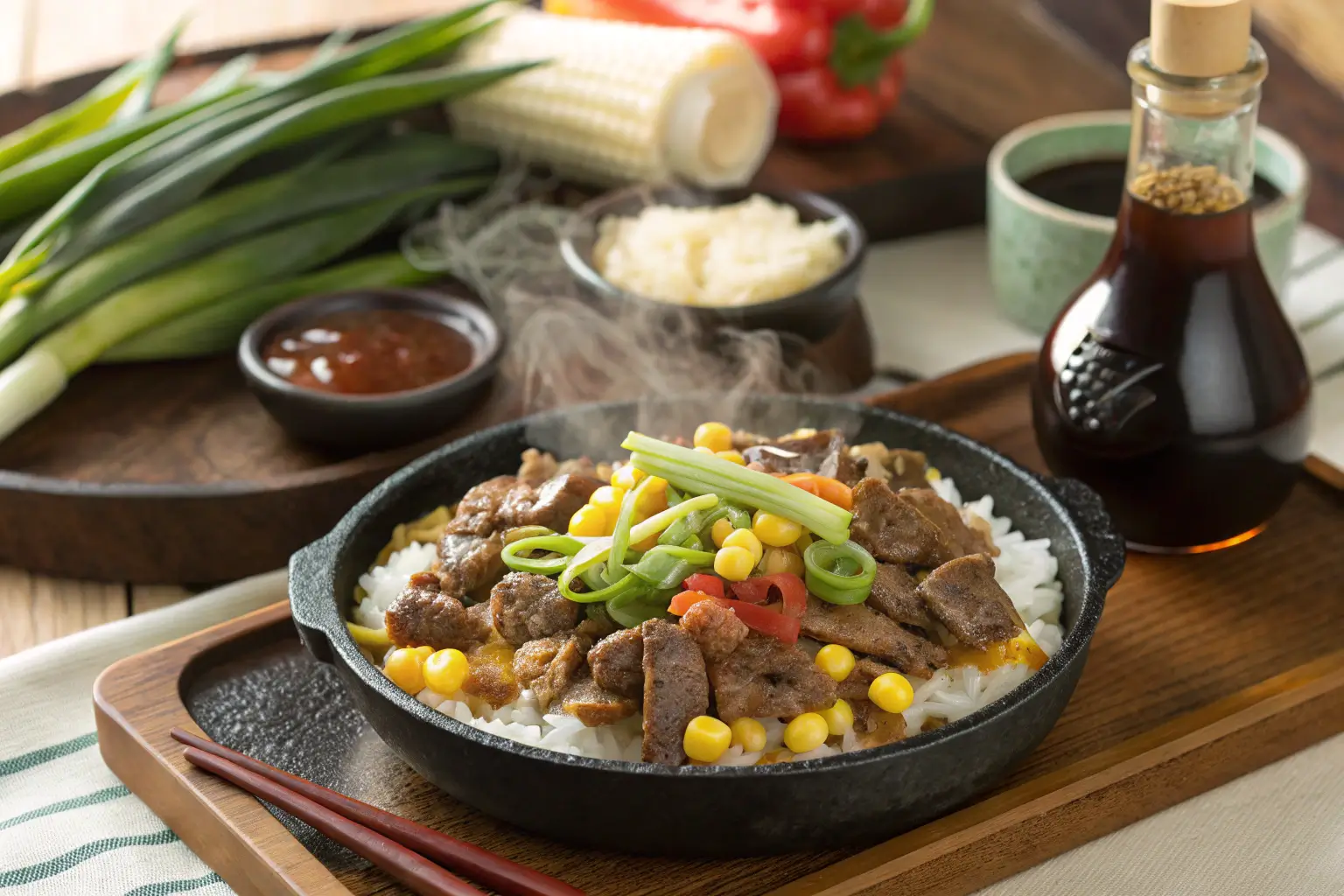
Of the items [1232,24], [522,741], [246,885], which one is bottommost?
[246,885]

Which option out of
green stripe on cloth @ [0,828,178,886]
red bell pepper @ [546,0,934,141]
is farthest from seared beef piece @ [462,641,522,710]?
red bell pepper @ [546,0,934,141]

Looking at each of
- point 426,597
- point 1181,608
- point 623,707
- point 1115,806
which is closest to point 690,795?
point 623,707

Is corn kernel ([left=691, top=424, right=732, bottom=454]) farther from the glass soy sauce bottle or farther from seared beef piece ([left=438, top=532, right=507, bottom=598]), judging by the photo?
the glass soy sauce bottle

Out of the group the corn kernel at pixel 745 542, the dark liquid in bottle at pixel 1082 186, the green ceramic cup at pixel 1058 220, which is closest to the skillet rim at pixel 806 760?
the corn kernel at pixel 745 542

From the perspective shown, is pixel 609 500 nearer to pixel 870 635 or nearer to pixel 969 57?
pixel 870 635

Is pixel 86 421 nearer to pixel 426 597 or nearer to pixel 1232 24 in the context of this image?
pixel 426 597

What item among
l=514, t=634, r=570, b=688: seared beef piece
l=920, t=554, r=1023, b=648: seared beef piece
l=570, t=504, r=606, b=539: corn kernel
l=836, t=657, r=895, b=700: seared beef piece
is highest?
l=570, t=504, r=606, b=539: corn kernel
